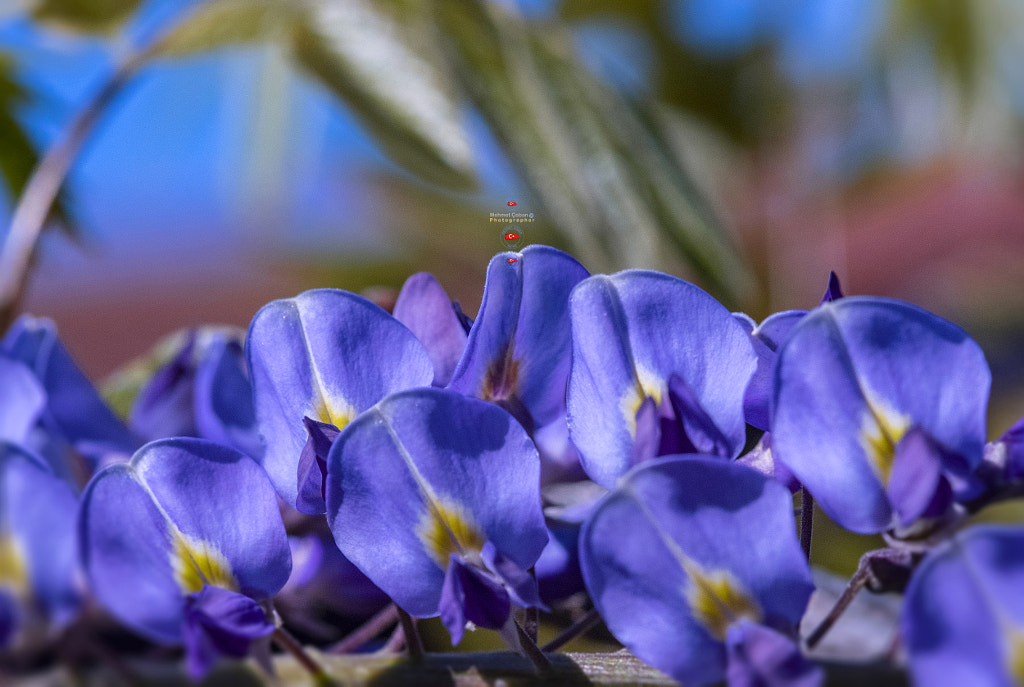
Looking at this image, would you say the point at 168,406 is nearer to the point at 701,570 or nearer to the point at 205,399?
the point at 205,399

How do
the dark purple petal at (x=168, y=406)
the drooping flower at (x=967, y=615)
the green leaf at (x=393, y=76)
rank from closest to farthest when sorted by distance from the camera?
1. the drooping flower at (x=967, y=615)
2. the dark purple petal at (x=168, y=406)
3. the green leaf at (x=393, y=76)

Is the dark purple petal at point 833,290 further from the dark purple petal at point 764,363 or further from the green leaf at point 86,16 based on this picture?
the green leaf at point 86,16

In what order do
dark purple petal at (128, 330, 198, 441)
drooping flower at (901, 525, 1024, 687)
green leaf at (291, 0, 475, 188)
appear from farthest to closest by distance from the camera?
green leaf at (291, 0, 475, 188), dark purple petal at (128, 330, 198, 441), drooping flower at (901, 525, 1024, 687)

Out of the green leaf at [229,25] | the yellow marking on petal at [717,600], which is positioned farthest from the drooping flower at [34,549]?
the green leaf at [229,25]

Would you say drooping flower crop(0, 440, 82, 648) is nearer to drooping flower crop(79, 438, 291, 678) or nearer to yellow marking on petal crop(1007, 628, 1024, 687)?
drooping flower crop(79, 438, 291, 678)

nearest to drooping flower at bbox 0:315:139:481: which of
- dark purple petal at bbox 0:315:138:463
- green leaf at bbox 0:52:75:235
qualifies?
dark purple petal at bbox 0:315:138:463

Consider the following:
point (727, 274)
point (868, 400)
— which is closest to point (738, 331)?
point (868, 400)
